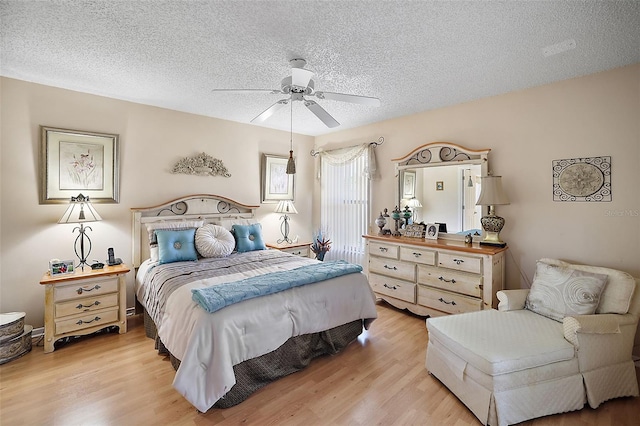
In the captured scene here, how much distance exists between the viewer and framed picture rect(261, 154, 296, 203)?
4754 millimetres

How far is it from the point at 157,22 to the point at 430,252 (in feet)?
10.8

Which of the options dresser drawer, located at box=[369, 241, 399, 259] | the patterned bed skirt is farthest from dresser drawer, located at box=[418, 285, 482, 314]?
the patterned bed skirt

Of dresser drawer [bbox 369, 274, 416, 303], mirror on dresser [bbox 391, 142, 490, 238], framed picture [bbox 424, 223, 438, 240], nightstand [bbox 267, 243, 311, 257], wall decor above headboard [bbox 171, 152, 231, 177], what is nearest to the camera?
mirror on dresser [bbox 391, 142, 490, 238]

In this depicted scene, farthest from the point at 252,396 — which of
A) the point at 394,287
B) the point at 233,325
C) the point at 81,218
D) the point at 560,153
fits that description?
the point at 560,153

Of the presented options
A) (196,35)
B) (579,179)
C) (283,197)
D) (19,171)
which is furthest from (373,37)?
(19,171)

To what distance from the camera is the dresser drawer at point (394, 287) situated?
3543 millimetres

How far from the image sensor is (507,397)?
1.82 meters

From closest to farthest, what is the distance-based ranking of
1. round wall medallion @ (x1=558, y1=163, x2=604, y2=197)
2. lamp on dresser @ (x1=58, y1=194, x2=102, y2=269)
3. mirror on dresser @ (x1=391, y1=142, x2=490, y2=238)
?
round wall medallion @ (x1=558, y1=163, x2=604, y2=197) → lamp on dresser @ (x1=58, y1=194, x2=102, y2=269) → mirror on dresser @ (x1=391, y1=142, x2=490, y2=238)

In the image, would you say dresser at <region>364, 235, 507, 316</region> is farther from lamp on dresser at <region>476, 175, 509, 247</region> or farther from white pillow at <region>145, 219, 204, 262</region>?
white pillow at <region>145, 219, 204, 262</region>

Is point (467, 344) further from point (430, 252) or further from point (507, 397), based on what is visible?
point (430, 252)

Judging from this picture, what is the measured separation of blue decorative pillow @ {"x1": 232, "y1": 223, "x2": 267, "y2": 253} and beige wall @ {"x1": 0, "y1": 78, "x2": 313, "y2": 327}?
755 mm

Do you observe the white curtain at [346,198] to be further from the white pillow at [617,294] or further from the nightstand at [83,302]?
the nightstand at [83,302]

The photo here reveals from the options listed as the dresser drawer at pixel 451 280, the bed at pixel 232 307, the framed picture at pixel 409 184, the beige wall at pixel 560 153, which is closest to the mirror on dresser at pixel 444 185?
the framed picture at pixel 409 184

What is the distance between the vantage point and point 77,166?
3170 mm
